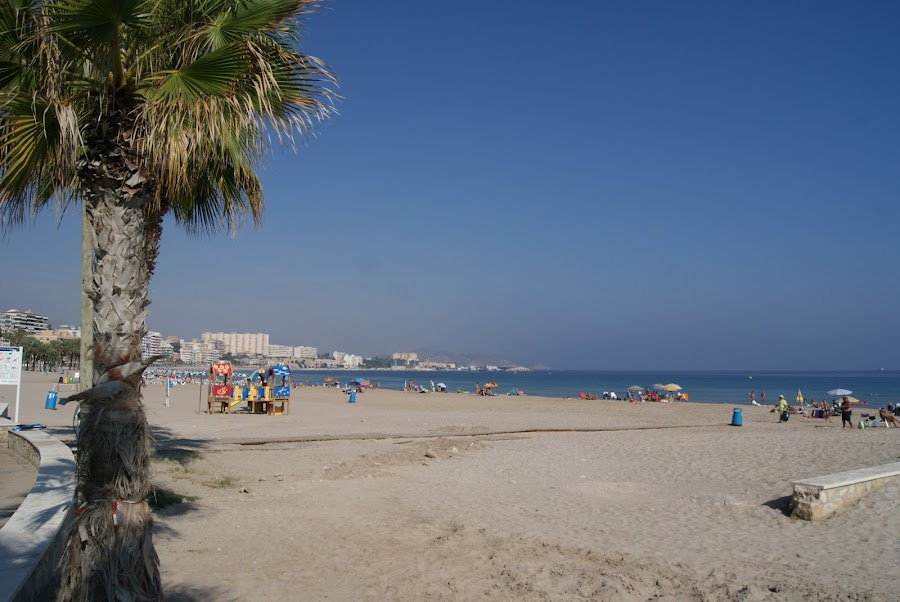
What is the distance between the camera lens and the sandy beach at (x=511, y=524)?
227 inches

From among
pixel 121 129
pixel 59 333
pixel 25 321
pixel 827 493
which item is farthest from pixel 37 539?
pixel 59 333

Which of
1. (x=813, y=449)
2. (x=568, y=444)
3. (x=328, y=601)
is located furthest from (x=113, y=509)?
(x=813, y=449)

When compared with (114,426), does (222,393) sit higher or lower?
lower

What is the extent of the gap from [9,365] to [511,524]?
12681 mm

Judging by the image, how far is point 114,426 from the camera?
13.2 feet

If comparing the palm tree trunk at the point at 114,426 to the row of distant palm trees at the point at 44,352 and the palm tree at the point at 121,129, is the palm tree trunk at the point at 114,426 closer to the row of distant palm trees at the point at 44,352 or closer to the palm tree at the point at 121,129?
the palm tree at the point at 121,129

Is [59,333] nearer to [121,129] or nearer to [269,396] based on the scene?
[269,396]

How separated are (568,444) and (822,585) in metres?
10.7

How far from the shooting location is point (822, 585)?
5.86 metres

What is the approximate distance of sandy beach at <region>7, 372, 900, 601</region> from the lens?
18.9ft

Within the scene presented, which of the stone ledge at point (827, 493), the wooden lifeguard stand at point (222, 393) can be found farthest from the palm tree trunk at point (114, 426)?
the wooden lifeguard stand at point (222, 393)

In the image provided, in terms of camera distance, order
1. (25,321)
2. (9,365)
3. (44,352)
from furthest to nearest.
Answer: (25,321)
(44,352)
(9,365)

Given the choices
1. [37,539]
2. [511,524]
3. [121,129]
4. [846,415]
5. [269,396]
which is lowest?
[511,524]

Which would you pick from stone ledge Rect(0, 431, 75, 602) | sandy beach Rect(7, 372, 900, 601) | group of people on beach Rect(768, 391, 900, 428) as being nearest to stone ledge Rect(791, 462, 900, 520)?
sandy beach Rect(7, 372, 900, 601)
